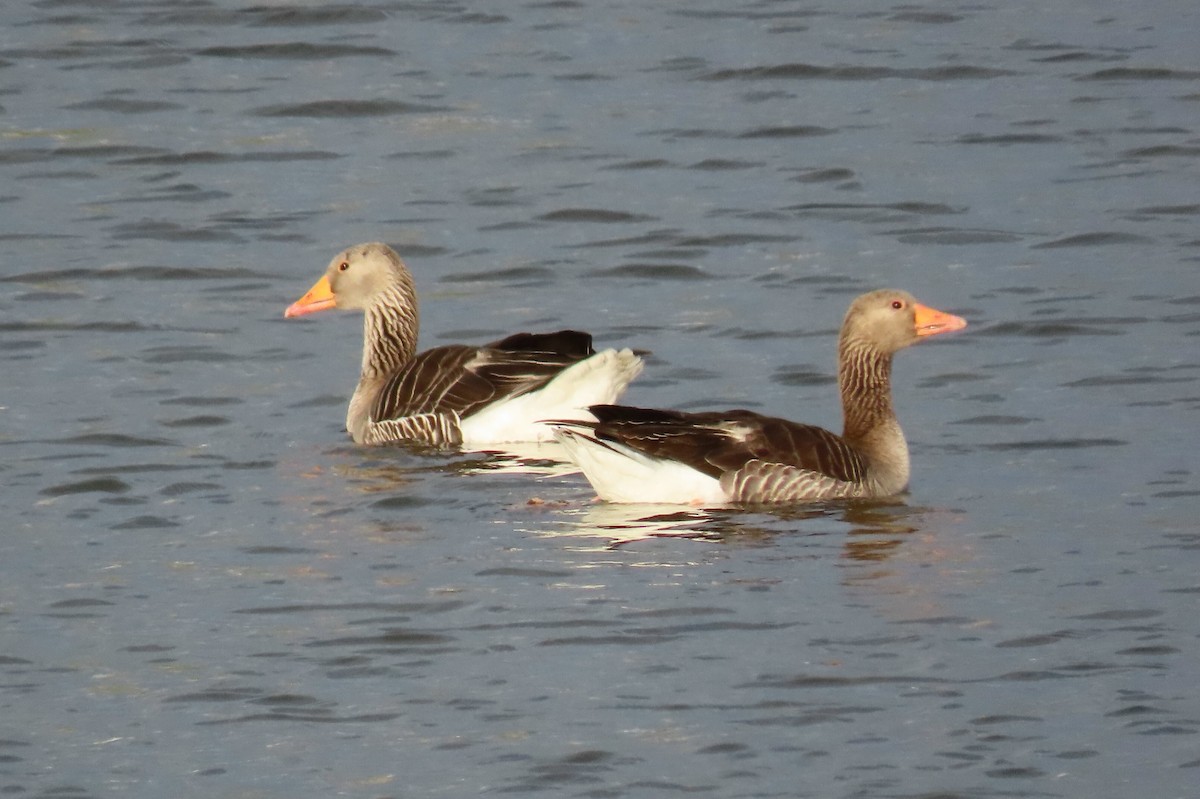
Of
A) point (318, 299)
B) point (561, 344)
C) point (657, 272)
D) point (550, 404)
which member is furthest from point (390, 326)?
point (657, 272)

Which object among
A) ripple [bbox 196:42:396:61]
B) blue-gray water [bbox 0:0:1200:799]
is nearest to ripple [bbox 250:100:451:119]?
blue-gray water [bbox 0:0:1200:799]

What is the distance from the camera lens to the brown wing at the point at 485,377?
45.5 ft

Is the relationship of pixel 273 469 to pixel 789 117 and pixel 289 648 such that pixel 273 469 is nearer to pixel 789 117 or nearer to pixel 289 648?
pixel 289 648

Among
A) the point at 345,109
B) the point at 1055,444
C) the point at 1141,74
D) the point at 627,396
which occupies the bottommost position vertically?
the point at 1055,444

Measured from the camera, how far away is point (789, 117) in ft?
72.7

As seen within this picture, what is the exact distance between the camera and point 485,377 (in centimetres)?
1398

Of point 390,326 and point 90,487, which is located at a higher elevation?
point 390,326

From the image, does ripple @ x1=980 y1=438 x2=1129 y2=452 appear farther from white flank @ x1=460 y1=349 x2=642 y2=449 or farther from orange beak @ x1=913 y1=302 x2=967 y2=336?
white flank @ x1=460 y1=349 x2=642 y2=449

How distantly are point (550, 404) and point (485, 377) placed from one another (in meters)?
0.48

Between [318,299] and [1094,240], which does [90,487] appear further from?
[1094,240]

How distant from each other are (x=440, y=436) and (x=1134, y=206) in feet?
24.1

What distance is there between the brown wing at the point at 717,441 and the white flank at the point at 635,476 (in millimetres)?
50

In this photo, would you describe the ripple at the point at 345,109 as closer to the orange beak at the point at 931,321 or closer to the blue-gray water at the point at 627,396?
the blue-gray water at the point at 627,396

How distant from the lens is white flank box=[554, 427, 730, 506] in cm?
1185
